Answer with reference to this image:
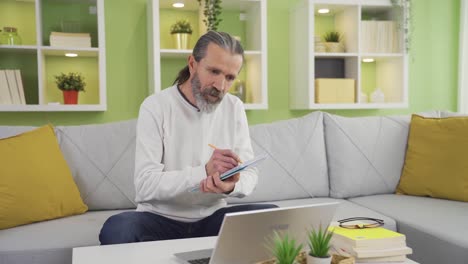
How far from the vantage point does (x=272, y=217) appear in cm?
122

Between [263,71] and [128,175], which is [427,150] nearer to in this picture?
[263,71]

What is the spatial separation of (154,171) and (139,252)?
42cm

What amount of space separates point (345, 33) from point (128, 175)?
6.32 ft

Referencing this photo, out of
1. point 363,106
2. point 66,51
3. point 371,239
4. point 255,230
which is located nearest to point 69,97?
point 66,51

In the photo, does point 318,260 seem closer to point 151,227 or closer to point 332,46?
point 151,227

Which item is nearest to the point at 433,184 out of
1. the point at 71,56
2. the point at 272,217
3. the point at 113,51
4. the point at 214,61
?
the point at 214,61

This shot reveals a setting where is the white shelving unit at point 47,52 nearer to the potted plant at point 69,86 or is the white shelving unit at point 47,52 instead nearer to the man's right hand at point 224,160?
the potted plant at point 69,86

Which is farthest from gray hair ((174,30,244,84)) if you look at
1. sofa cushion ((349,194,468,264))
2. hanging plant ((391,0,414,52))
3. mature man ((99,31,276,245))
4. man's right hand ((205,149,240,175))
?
hanging plant ((391,0,414,52))

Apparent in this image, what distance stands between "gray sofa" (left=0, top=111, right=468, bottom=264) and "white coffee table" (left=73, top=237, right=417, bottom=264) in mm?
514

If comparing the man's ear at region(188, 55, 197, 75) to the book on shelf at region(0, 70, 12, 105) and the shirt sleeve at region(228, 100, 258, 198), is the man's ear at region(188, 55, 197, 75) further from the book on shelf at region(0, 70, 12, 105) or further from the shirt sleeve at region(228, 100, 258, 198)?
the book on shelf at region(0, 70, 12, 105)

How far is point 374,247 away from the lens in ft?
4.16

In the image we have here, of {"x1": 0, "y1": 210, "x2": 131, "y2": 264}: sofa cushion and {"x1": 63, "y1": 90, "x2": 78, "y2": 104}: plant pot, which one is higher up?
{"x1": 63, "y1": 90, "x2": 78, "y2": 104}: plant pot

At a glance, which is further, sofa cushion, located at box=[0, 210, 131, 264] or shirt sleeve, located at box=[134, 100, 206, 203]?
sofa cushion, located at box=[0, 210, 131, 264]

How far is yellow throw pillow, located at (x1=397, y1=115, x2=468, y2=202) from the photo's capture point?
2436 mm
